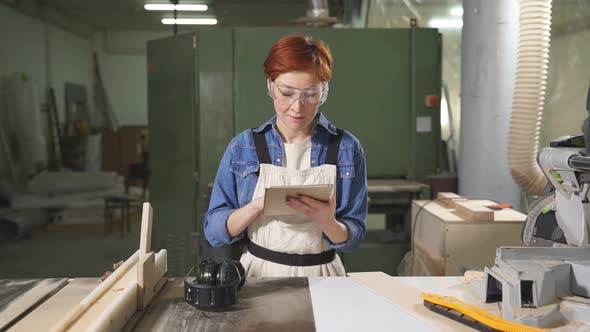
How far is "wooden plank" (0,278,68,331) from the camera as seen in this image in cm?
119

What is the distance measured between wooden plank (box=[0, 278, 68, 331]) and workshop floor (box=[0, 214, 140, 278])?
3.48 meters

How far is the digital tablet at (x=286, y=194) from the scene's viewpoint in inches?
58.2

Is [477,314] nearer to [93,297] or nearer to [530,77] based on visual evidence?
[93,297]

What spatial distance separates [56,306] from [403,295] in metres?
0.85

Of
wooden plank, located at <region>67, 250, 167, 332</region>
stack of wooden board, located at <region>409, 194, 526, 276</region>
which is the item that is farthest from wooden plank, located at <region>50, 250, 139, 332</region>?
stack of wooden board, located at <region>409, 194, 526, 276</region>

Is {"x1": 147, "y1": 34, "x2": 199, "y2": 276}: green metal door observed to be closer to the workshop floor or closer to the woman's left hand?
the workshop floor

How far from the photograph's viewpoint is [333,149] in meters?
1.83

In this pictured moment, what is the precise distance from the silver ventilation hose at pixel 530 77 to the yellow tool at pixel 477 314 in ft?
5.03

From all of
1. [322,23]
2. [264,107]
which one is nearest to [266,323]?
[264,107]

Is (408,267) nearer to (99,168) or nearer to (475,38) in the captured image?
(475,38)

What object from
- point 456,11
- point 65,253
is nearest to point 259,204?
point 456,11

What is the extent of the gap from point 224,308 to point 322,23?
3214 mm

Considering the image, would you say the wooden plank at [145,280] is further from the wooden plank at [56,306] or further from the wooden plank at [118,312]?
the wooden plank at [56,306]

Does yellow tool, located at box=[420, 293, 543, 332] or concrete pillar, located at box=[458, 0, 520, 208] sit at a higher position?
concrete pillar, located at box=[458, 0, 520, 208]
